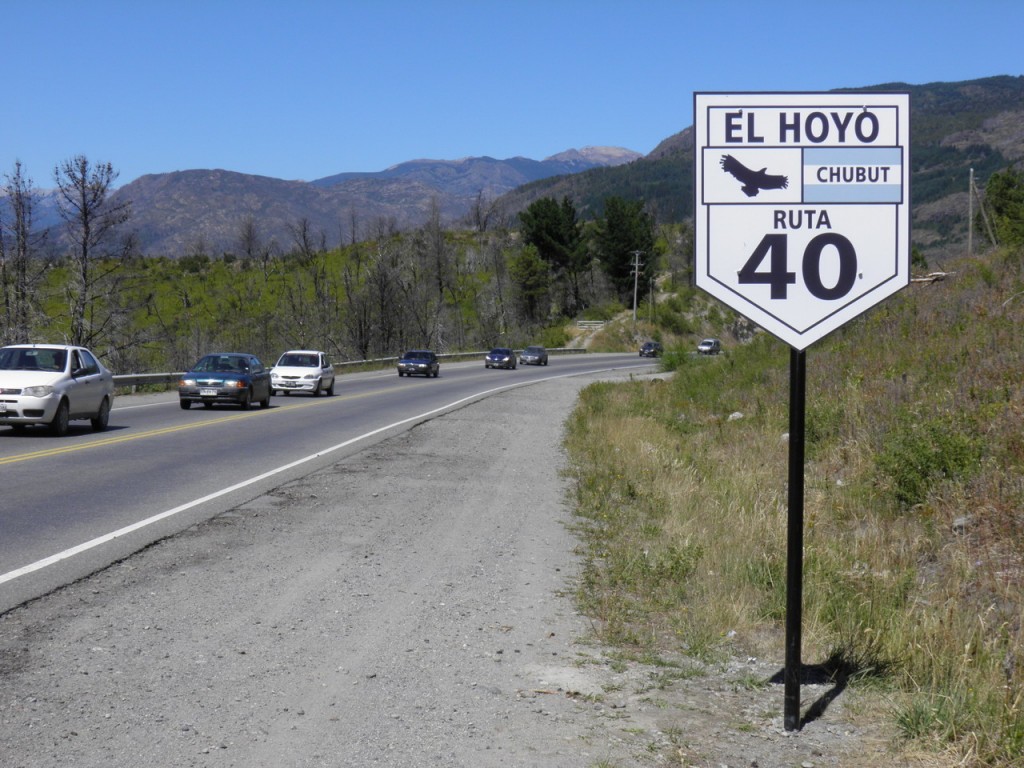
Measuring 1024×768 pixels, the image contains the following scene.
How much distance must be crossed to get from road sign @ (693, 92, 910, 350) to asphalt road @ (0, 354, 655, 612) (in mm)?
5302

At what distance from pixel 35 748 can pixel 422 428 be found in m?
18.1

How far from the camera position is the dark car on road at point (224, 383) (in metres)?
27.3

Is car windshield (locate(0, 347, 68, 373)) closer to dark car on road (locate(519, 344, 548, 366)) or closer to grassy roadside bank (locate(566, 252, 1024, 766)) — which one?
grassy roadside bank (locate(566, 252, 1024, 766))

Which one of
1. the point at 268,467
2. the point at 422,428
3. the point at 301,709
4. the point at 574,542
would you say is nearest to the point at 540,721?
the point at 301,709

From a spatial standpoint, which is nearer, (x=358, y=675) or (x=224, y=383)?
(x=358, y=675)

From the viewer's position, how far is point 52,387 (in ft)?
61.6

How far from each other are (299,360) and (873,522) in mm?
28103

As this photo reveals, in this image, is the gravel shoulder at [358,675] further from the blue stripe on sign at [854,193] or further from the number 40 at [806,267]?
the blue stripe on sign at [854,193]

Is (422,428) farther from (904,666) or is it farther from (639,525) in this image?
(904,666)

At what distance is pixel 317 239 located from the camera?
117250 mm

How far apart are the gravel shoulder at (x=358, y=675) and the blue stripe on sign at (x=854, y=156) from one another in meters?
2.69

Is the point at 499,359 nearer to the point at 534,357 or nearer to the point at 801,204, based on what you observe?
the point at 534,357

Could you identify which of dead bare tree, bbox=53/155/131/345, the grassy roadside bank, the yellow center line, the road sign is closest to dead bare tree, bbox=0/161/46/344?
dead bare tree, bbox=53/155/131/345

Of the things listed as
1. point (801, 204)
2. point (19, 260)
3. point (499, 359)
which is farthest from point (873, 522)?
point (499, 359)
